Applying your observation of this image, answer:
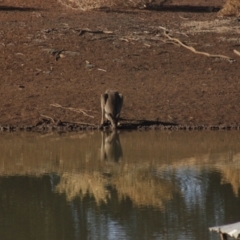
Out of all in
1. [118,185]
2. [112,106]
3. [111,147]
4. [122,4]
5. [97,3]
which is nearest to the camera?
[118,185]

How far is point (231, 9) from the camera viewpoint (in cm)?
2280

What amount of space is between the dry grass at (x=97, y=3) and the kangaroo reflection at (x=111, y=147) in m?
8.09

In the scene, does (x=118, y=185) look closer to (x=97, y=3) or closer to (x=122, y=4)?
(x=97, y=3)

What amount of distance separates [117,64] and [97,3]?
4297 mm

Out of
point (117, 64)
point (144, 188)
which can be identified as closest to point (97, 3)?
point (117, 64)

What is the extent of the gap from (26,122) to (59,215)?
19.7ft

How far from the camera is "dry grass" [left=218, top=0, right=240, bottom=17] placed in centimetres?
2280

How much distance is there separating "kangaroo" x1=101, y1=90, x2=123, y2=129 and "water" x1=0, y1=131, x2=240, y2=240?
33 centimetres

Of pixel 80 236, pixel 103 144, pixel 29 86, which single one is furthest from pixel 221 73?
pixel 80 236

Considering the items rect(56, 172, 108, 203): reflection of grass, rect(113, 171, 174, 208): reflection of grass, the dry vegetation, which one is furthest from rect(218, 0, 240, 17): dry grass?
rect(56, 172, 108, 203): reflection of grass

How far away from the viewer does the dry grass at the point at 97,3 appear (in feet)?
75.6

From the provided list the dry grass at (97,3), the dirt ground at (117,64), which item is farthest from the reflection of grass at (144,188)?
the dry grass at (97,3)

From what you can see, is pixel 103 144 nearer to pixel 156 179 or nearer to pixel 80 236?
pixel 156 179

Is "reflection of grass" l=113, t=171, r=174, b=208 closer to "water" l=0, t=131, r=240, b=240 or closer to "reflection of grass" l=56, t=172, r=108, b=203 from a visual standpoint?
"water" l=0, t=131, r=240, b=240
